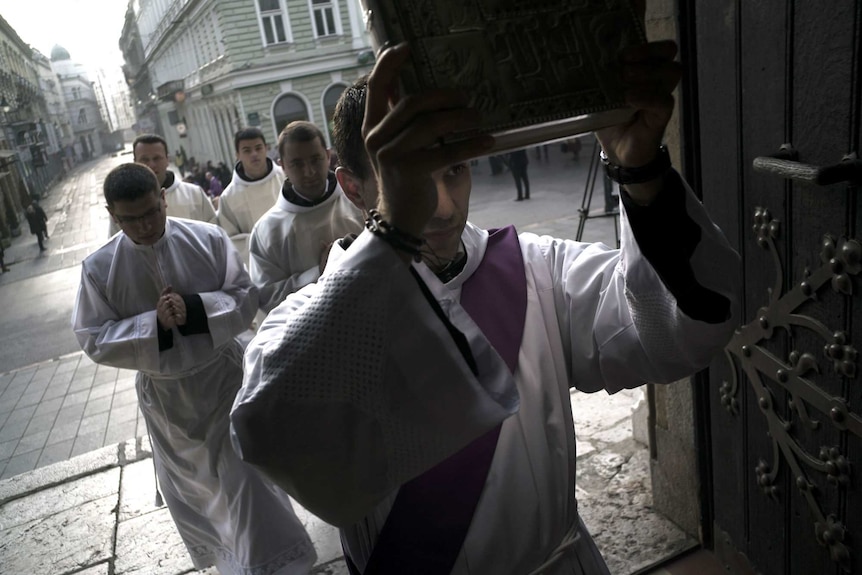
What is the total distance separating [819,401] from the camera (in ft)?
6.14

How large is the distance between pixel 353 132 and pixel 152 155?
394cm

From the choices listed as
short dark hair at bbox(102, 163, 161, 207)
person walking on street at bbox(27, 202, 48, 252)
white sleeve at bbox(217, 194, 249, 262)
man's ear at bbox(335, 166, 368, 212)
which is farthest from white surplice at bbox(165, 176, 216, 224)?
person walking on street at bbox(27, 202, 48, 252)

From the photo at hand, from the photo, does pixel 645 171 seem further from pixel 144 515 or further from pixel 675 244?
pixel 144 515

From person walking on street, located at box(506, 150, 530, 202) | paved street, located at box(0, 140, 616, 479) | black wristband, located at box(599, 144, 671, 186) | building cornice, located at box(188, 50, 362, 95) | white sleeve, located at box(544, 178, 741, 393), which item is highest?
building cornice, located at box(188, 50, 362, 95)

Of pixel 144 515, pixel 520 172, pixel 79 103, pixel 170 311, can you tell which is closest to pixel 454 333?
pixel 170 311

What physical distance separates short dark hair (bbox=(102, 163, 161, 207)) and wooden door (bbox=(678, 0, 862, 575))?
235 centimetres

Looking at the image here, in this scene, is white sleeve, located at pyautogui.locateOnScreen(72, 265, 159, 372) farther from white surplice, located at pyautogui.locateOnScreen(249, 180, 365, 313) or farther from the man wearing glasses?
white surplice, located at pyautogui.locateOnScreen(249, 180, 365, 313)

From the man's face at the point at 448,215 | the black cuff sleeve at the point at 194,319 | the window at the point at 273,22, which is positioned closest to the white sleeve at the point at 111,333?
the black cuff sleeve at the point at 194,319

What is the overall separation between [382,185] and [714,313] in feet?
2.23

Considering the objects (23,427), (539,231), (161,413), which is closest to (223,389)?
(161,413)

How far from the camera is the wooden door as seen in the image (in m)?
1.67

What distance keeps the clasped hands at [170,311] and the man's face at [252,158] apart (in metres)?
2.57

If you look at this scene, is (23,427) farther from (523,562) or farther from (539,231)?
(539,231)

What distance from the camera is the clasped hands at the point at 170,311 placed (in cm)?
316
